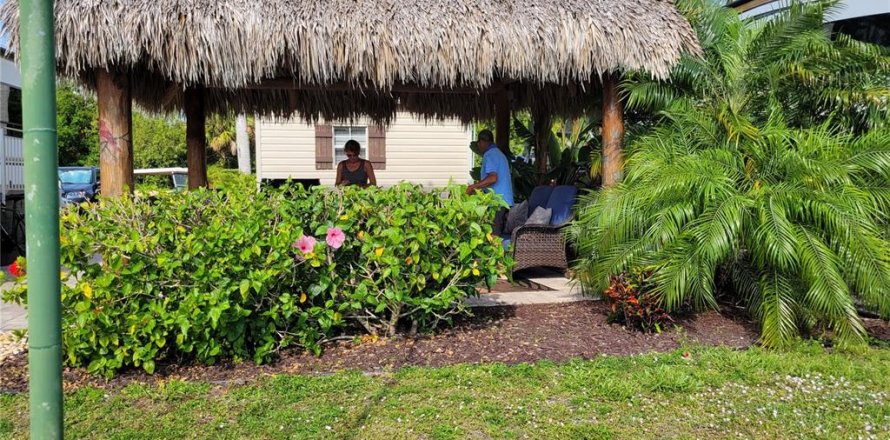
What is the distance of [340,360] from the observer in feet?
15.1

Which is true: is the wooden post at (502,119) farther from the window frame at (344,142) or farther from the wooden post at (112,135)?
the wooden post at (112,135)

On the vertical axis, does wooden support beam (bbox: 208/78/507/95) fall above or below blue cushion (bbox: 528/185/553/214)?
above

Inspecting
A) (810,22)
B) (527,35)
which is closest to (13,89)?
(527,35)

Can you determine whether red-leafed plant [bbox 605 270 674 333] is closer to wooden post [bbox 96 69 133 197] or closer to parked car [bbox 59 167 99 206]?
wooden post [bbox 96 69 133 197]

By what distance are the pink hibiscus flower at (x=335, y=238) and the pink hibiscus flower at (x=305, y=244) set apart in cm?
14

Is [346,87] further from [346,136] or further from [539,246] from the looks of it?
[346,136]

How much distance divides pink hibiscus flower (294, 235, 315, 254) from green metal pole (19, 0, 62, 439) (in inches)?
99.3

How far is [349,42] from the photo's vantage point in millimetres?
5977

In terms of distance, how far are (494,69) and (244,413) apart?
14.2 feet

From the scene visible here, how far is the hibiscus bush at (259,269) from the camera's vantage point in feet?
13.3

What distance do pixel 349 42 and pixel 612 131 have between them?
2941 mm

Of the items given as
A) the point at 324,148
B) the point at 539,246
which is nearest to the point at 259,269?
the point at 539,246

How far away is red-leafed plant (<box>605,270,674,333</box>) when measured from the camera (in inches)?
202

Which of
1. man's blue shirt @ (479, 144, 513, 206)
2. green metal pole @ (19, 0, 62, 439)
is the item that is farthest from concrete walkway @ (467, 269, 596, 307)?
green metal pole @ (19, 0, 62, 439)
